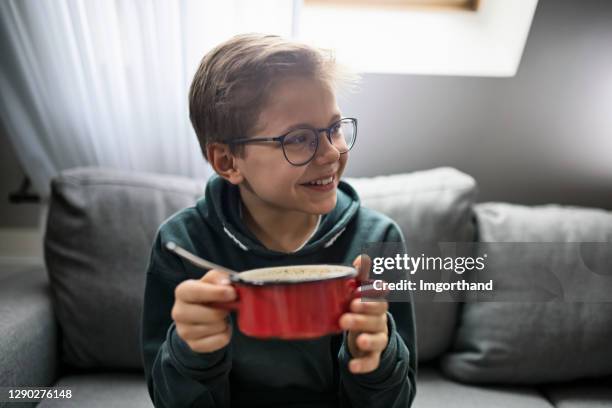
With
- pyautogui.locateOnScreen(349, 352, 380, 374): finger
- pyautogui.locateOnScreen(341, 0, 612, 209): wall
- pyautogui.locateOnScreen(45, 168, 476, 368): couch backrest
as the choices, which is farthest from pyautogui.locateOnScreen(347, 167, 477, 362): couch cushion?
pyautogui.locateOnScreen(349, 352, 380, 374): finger

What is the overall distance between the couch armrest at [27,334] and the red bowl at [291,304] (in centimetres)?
69

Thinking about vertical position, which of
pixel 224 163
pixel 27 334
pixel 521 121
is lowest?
pixel 27 334

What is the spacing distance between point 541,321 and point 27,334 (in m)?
1.08

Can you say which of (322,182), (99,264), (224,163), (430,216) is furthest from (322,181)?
(99,264)

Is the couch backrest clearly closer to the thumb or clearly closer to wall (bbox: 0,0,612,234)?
wall (bbox: 0,0,612,234)

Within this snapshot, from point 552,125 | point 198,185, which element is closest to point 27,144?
point 198,185

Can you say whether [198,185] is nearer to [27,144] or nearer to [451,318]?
[27,144]

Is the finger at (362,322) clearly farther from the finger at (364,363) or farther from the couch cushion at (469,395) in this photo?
the couch cushion at (469,395)

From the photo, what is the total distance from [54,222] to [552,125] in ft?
4.24

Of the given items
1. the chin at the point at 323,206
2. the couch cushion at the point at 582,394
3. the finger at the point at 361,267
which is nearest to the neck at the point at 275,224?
the chin at the point at 323,206

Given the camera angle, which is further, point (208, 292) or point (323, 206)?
point (323, 206)

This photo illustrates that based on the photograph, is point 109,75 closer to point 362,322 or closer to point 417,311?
point 417,311

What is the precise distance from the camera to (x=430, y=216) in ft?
4.01

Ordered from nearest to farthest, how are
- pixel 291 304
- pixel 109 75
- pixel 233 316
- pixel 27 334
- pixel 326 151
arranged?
pixel 291 304 < pixel 326 151 < pixel 233 316 < pixel 27 334 < pixel 109 75
